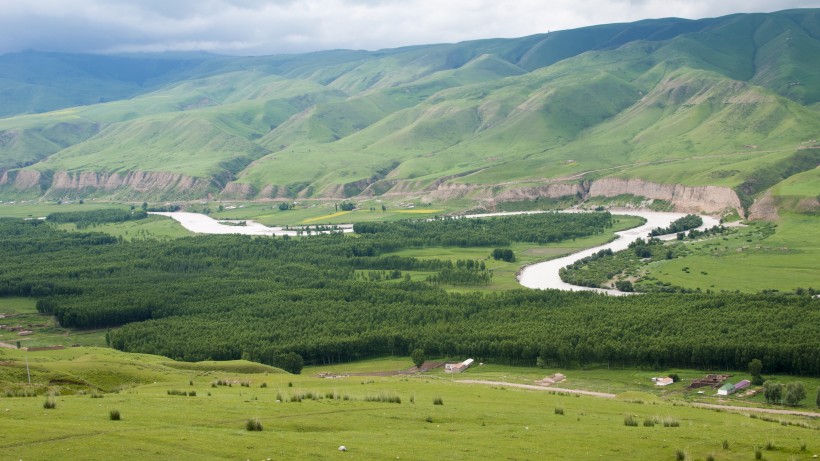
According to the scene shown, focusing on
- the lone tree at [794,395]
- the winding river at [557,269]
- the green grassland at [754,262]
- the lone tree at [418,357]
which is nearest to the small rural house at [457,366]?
the lone tree at [418,357]

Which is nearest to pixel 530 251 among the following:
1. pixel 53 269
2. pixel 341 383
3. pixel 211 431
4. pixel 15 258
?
pixel 53 269

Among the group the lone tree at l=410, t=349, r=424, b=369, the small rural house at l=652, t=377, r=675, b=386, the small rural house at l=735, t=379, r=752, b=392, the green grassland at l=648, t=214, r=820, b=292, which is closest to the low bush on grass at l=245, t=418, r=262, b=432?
the small rural house at l=652, t=377, r=675, b=386

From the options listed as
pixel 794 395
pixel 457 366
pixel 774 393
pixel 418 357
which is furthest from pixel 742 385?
pixel 418 357

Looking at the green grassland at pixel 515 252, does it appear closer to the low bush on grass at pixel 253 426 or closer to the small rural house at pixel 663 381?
the small rural house at pixel 663 381

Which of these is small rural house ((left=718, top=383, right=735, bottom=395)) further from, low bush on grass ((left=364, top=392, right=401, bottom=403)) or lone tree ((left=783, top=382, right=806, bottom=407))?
low bush on grass ((left=364, top=392, right=401, bottom=403))

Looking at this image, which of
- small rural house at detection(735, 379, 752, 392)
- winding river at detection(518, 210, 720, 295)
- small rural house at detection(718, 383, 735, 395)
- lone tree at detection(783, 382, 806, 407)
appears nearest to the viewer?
lone tree at detection(783, 382, 806, 407)
